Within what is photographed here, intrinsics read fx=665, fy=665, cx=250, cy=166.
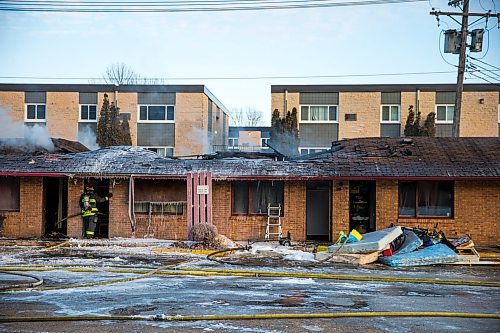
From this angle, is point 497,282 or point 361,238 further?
point 361,238

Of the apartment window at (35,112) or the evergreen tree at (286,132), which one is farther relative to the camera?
the apartment window at (35,112)

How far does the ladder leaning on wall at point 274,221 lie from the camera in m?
22.1

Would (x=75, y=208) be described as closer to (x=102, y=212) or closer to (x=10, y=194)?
(x=102, y=212)

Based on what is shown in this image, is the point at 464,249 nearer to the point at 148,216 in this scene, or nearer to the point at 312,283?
the point at 312,283

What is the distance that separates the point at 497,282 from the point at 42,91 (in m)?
34.6

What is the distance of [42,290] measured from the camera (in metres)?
12.0

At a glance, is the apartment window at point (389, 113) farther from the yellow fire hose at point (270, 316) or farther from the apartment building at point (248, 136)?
the yellow fire hose at point (270, 316)

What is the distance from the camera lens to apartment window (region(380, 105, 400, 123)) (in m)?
40.5

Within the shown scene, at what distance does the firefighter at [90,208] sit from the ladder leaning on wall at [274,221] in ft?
18.0

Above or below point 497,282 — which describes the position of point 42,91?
above

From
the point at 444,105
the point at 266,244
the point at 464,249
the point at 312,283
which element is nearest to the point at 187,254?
the point at 266,244

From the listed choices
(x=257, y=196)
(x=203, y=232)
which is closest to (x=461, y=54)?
(x=257, y=196)

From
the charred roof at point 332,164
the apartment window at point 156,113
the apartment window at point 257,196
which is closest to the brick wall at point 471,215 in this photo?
the charred roof at point 332,164

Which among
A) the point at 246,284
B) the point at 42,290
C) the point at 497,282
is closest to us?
the point at 42,290
